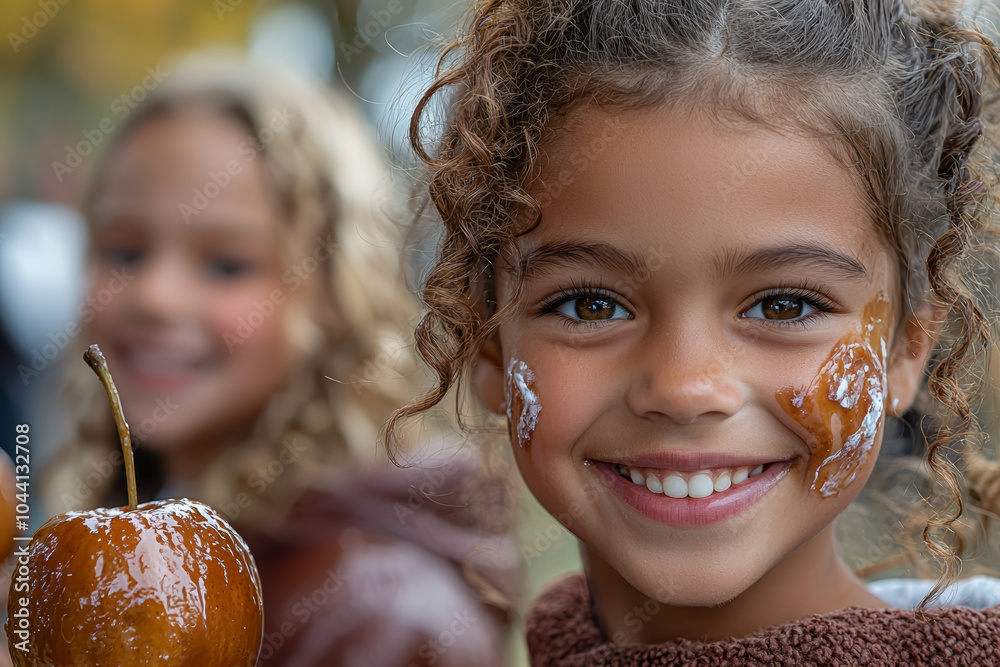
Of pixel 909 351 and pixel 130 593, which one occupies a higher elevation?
pixel 130 593

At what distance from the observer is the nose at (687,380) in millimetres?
1177

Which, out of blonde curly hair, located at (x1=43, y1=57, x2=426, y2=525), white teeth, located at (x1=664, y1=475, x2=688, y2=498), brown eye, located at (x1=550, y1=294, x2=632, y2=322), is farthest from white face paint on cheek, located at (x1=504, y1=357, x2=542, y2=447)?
blonde curly hair, located at (x1=43, y1=57, x2=426, y2=525)

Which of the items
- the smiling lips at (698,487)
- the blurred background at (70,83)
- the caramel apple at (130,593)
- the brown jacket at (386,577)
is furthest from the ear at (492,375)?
the blurred background at (70,83)

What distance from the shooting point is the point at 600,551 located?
135 cm

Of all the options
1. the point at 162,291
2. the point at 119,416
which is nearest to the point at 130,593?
the point at 119,416

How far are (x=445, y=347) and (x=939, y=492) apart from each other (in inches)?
40.2

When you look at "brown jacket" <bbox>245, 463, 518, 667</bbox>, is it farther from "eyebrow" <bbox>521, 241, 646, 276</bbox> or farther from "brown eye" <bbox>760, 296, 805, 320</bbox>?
"brown eye" <bbox>760, 296, 805, 320</bbox>

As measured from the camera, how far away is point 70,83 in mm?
4645

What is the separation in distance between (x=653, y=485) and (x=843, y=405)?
30 centimetres

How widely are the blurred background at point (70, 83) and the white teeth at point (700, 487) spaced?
4.94 feet

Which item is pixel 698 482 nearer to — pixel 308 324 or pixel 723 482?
pixel 723 482

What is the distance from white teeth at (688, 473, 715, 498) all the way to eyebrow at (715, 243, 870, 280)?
30 centimetres

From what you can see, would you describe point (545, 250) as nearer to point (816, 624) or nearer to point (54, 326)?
point (816, 624)

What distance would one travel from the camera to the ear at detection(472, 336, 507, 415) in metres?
1.54
